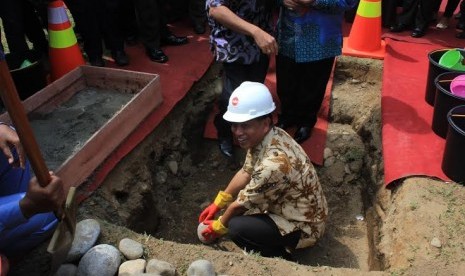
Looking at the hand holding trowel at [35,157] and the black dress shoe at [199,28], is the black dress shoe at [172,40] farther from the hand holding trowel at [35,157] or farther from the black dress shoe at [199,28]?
the hand holding trowel at [35,157]

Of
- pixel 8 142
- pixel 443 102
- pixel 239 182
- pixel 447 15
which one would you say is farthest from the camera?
pixel 447 15

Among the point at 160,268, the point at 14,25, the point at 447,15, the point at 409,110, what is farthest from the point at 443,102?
the point at 14,25

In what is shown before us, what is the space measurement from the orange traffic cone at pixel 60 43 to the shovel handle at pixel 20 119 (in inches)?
96.5

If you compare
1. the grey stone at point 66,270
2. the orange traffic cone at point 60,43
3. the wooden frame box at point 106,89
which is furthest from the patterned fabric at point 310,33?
the grey stone at point 66,270

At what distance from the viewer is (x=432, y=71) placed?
13.0 ft

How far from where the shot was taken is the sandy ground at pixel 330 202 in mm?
2760

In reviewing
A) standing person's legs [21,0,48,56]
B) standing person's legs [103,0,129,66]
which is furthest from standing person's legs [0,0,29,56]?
standing person's legs [103,0,129,66]

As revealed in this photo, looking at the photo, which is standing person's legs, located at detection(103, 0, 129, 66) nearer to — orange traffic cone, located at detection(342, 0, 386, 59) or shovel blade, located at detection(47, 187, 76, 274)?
orange traffic cone, located at detection(342, 0, 386, 59)

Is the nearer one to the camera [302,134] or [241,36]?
[241,36]

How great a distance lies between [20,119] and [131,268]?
3.77 feet

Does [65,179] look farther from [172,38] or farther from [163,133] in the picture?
[172,38]

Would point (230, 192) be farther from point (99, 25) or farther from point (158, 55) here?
point (99, 25)

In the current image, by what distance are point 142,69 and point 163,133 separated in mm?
898

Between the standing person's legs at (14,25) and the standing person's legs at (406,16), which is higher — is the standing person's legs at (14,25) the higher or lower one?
the higher one
